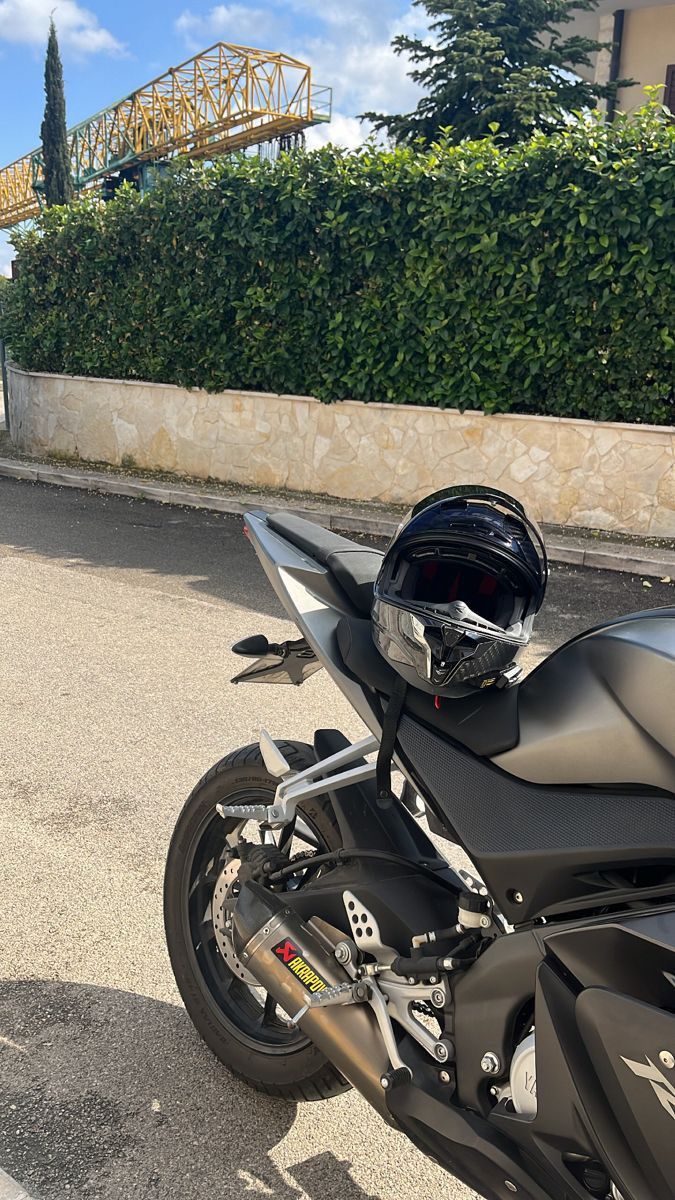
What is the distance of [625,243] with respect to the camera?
28.6 ft

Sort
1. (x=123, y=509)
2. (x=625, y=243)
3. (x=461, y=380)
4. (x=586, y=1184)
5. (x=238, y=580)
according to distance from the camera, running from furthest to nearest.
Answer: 1. (x=123, y=509)
2. (x=461, y=380)
3. (x=625, y=243)
4. (x=238, y=580)
5. (x=586, y=1184)

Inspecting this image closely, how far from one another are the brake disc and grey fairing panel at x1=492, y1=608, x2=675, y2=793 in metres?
0.96

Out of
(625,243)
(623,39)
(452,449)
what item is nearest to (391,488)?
(452,449)

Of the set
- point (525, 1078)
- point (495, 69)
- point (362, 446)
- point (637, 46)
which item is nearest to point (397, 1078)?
point (525, 1078)

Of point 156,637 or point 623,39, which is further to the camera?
point 623,39

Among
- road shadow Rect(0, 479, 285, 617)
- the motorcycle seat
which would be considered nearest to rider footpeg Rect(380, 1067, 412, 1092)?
the motorcycle seat

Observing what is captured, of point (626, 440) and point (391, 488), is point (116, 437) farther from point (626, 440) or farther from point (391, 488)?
point (626, 440)

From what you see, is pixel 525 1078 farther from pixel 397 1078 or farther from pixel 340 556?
pixel 340 556

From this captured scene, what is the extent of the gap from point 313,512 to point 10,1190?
7885 millimetres

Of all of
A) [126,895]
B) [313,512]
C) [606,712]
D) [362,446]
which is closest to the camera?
[606,712]

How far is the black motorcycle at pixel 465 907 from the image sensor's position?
1670 mm

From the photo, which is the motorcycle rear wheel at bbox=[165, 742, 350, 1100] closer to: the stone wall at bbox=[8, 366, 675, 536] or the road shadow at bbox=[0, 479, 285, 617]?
the road shadow at bbox=[0, 479, 285, 617]

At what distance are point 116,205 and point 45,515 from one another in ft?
14.9

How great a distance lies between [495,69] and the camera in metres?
16.0
